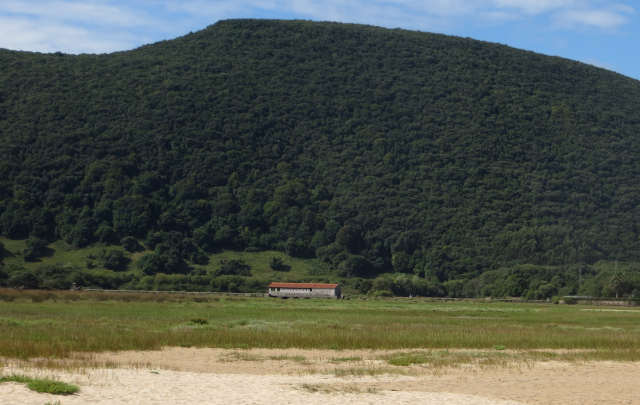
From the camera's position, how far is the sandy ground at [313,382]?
19.3 m

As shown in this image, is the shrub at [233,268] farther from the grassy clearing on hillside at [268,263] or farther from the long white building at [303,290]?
the long white building at [303,290]

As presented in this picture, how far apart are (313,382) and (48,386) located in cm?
707

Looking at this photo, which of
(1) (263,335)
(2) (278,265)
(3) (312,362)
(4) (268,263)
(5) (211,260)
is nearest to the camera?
(3) (312,362)

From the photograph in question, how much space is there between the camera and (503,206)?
165 meters

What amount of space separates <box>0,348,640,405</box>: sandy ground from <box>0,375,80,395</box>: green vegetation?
0.62 feet

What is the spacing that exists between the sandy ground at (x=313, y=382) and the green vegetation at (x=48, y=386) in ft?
0.62

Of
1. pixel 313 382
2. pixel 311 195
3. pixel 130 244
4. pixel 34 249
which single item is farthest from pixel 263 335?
pixel 311 195

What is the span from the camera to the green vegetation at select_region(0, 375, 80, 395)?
18141 millimetres

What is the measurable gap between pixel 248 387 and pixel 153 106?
590 ft

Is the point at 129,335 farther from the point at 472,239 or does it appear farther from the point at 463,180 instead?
the point at 463,180

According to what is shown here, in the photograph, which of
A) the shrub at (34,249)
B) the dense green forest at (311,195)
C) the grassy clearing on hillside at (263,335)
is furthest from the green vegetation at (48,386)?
the shrub at (34,249)

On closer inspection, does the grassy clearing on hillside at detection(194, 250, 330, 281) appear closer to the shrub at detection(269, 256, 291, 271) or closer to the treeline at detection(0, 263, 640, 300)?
the shrub at detection(269, 256, 291, 271)

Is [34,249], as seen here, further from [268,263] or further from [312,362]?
[312,362]

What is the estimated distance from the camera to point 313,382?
2255 centimetres
